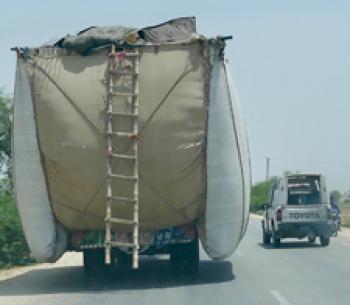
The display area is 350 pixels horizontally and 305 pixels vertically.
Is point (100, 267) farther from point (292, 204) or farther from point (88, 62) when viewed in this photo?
point (292, 204)

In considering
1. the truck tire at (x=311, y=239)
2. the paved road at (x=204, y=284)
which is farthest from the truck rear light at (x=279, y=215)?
the paved road at (x=204, y=284)

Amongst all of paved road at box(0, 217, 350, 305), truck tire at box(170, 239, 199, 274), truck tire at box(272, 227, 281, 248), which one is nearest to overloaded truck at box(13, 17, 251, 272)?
paved road at box(0, 217, 350, 305)

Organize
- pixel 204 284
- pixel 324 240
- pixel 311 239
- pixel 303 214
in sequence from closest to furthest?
pixel 204 284
pixel 303 214
pixel 324 240
pixel 311 239

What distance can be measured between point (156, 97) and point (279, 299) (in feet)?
13.1

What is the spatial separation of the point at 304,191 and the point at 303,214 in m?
1.47

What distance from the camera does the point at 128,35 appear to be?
14523mm

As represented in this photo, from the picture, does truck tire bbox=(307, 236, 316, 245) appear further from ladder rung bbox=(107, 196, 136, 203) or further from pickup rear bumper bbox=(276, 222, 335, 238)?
ladder rung bbox=(107, 196, 136, 203)

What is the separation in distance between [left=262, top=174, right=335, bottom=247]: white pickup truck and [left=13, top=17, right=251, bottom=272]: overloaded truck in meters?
12.5

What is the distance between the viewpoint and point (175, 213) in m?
15.1

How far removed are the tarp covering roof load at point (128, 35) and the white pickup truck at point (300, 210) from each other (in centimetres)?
1340

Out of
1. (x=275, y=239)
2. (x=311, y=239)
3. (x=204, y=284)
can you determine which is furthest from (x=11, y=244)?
(x=311, y=239)

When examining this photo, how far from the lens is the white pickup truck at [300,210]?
89.6ft

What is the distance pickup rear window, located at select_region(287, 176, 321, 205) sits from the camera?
1117 inches

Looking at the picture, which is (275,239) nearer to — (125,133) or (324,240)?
(324,240)
